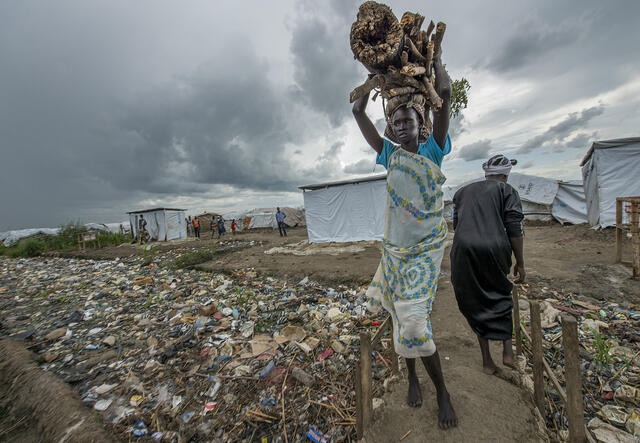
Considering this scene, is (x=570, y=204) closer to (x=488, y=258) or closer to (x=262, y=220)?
(x=488, y=258)

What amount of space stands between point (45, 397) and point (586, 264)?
26.8 ft

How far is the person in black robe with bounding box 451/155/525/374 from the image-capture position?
71.1 inches

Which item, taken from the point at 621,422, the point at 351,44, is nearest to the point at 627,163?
the point at 621,422

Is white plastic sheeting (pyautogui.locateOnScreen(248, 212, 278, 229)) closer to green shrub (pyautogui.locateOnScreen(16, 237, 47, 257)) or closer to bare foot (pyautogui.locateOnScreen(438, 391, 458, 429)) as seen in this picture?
green shrub (pyautogui.locateOnScreen(16, 237, 47, 257))

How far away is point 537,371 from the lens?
5.24 ft

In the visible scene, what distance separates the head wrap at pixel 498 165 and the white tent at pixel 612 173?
9264 millimetres

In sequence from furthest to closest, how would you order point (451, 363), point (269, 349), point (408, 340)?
point (269, 349), point (451, 363), point (408, 340)

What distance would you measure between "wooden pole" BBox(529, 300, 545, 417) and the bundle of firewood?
137cm

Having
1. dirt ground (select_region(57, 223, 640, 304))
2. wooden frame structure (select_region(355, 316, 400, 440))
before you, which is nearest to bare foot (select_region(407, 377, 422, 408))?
wooden frame structure (select_region(355, 316, 400, 440))

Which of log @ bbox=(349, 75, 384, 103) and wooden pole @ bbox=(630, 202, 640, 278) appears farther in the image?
wooden pole @ bbox=(630, 202, 640, 278)

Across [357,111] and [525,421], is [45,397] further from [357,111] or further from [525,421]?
[525,421]

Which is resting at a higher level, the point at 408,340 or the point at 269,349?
the point at 408,340

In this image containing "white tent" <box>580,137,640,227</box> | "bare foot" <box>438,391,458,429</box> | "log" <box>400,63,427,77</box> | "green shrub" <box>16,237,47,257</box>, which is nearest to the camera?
"log" <box>400,63,427,77</box>

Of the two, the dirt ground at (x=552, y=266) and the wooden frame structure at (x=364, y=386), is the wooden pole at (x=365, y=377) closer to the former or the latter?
the wooden frame structure at (x=364, y=386)
